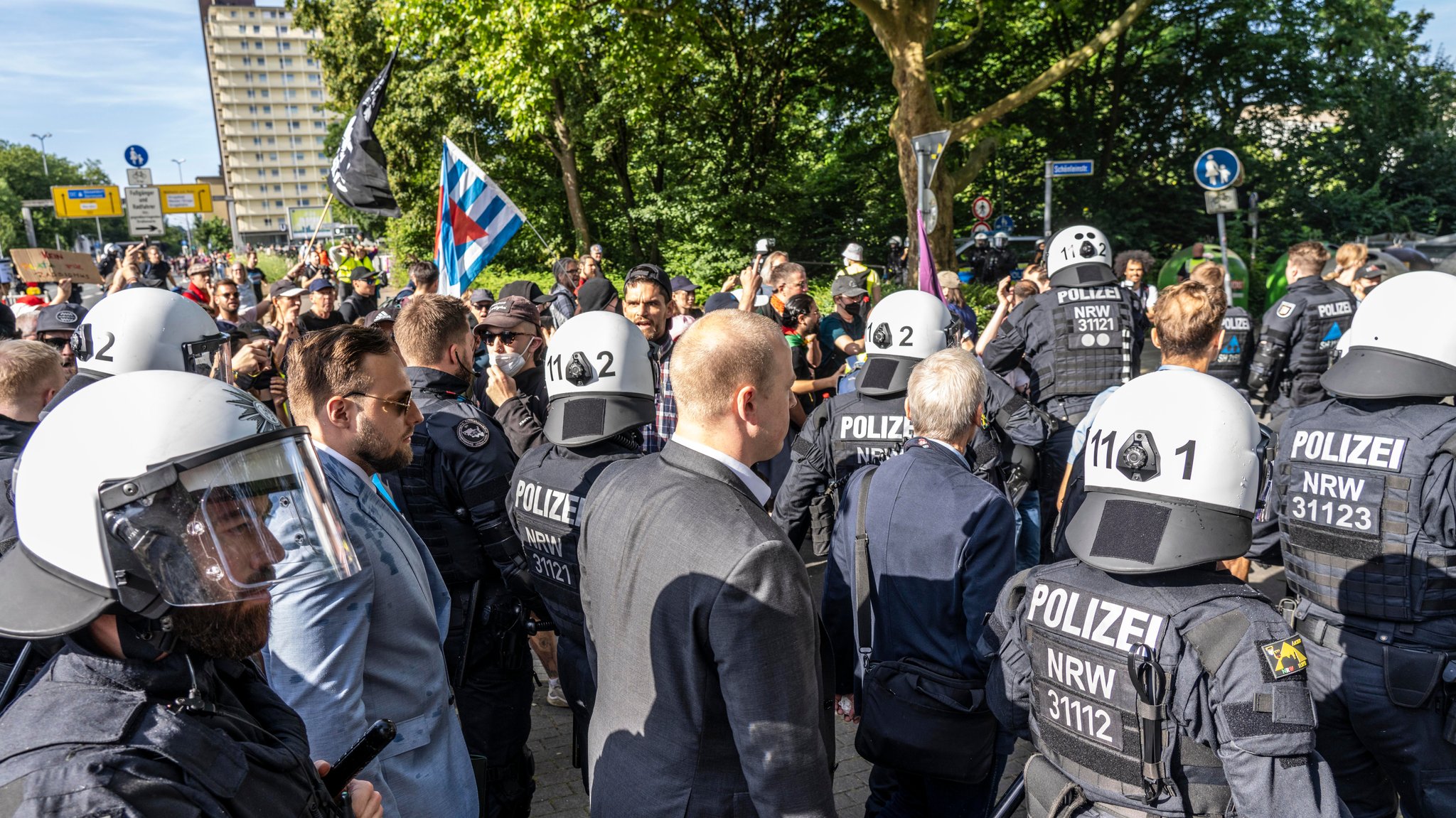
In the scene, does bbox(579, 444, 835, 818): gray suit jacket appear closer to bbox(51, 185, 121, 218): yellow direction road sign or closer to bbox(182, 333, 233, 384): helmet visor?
bbox(182, 333, 233, 384): helmet visor

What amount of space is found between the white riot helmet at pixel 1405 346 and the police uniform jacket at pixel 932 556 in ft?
4.01

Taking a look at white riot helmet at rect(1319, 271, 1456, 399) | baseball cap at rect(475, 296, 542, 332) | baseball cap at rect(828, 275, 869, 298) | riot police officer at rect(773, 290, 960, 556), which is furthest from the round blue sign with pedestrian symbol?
baseball cap at rect(475, 296, 542, 332)

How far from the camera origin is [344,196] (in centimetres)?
820

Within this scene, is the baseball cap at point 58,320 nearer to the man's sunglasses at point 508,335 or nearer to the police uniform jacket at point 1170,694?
the man's sunglasses at point 508,335

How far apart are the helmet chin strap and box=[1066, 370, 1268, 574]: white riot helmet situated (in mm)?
1838

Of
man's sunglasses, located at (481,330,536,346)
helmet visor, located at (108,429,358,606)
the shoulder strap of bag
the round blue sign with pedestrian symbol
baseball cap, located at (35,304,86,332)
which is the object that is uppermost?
the round blue sign with pedestrian symbol

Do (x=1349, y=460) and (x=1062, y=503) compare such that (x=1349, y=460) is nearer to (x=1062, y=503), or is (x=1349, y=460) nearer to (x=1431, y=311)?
(x=1431, y=311)

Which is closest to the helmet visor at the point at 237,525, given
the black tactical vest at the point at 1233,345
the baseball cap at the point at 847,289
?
the baseball cap at the point at 847,289

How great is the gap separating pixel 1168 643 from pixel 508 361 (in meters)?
3.69

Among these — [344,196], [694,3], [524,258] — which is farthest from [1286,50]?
[344,196]

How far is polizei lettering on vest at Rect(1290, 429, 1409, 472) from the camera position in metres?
3.02

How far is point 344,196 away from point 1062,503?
648cm

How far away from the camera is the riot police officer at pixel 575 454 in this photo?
125 inches

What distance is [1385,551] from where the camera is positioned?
3004 millimetres
